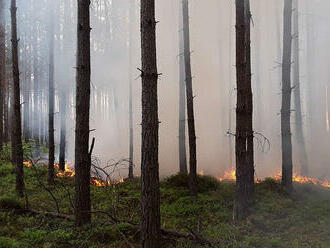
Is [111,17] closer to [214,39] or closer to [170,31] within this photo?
[170,31]

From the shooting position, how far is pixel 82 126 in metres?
7.39

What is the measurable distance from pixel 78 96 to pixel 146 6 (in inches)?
118

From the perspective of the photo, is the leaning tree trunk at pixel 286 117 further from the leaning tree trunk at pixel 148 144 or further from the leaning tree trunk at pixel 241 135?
the leaning tree trunk at pixel 148 144

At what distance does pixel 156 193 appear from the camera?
5.46 metres

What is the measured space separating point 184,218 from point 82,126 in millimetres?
4244

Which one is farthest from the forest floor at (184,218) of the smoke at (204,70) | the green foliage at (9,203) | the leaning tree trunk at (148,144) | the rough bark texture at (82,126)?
the smoke at (204,70)

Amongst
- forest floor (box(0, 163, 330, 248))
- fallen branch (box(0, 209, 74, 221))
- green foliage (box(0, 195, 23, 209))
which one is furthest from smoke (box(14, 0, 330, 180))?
fallen branch (box(0, 209, 74, 221))

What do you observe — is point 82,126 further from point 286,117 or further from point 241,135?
point 286,117

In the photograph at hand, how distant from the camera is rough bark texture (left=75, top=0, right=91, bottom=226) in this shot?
737cm

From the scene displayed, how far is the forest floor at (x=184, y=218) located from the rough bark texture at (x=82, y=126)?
12.2 inches

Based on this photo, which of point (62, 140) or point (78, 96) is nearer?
point (78, 96)

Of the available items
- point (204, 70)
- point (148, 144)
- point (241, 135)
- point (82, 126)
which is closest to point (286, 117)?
point (241, 135)

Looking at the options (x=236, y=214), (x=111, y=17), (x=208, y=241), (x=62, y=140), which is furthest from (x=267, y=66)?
(x=208, y=241)

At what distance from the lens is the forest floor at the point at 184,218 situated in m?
6.70
